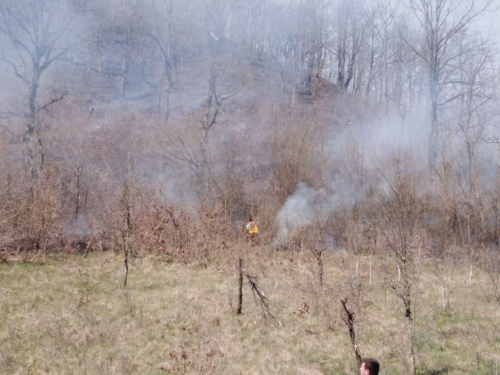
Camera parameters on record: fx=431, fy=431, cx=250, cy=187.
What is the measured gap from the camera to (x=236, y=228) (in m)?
16.4

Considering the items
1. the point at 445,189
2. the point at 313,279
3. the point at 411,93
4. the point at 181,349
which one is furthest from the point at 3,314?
the point at 411,93

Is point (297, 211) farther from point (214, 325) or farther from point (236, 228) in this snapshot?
point (214, 325)

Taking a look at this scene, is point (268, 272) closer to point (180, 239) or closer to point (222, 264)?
point (222, 264)

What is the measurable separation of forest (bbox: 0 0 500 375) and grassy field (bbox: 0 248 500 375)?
0.04 m

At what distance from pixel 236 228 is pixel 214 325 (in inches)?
329

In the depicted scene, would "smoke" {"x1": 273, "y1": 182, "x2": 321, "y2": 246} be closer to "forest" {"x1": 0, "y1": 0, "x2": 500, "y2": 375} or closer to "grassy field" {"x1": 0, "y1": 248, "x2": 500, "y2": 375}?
"forest" {"x1": 0, "y1": 0, "x2": 500, "y2": 375}

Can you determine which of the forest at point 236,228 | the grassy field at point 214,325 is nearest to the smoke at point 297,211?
the forest at point 236,228

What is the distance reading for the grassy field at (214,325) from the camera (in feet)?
22.4

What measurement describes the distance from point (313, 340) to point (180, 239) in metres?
6.67

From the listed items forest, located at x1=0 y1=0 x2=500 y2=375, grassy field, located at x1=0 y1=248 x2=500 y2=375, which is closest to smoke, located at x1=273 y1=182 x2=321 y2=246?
forest, located at x1=0 y1=0 x2=500 y2=375

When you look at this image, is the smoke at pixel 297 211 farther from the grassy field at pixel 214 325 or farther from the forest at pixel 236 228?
the grassy field at pixel 214 325

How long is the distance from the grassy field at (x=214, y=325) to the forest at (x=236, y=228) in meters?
0.04

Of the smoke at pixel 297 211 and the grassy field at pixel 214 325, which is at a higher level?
the smoke at pixel 297 211

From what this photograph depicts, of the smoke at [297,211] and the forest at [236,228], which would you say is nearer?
the forest at [236,228]
